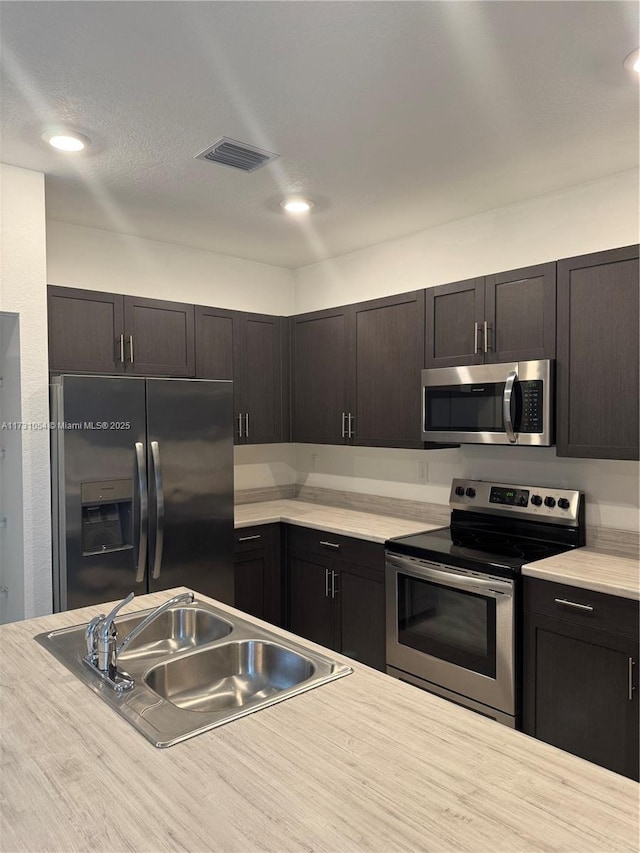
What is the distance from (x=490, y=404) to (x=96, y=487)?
6.26 ft

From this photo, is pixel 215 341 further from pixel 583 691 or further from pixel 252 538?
pixel 583 691

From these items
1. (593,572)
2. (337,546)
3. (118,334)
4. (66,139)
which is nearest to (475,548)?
(593,572)

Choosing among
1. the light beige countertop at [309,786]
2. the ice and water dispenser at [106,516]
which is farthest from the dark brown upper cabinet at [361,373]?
the light beige countertop at [309,786]

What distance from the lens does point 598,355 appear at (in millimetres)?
A: 2635

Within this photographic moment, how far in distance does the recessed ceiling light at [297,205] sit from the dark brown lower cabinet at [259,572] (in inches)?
71.4

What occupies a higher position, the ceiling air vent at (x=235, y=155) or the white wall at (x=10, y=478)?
the ceiling air vent at (x=235, y=155)

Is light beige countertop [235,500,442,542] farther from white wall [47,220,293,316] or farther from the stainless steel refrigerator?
white wall [47,220,293,316]

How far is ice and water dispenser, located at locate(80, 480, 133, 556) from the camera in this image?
116 inches

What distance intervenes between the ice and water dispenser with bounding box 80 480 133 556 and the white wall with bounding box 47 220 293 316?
1296 millimetres

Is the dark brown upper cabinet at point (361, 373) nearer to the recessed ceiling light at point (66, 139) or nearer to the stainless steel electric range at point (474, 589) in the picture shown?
the stainless steel electric range at point (474, 589)

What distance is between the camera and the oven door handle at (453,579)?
263 cm

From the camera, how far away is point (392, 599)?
316 centimetres

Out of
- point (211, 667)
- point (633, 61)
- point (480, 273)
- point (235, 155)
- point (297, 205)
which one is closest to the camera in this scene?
point (211, 667)

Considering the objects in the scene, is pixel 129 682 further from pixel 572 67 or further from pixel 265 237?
pixel 265 237
